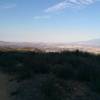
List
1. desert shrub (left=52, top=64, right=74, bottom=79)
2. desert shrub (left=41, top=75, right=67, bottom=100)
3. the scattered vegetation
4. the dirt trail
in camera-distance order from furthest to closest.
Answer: desert shrub (left=52, top=64, right=74, bottom=79), the dirt trail, the scattered vegetation, desert shrub (left=41, top=75, right=67, bottom=100)

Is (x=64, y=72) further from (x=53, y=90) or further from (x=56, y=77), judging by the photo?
(x=53, y=90)

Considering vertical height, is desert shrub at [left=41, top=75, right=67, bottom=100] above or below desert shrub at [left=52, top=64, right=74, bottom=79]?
below

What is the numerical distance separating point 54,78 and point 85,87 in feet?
5.22

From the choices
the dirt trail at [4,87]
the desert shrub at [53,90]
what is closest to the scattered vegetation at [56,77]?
the desert shrub at [53,90]

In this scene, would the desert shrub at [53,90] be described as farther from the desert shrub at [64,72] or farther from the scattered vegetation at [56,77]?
the desert shrub at [64,72]

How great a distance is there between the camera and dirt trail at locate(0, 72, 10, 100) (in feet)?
40.4

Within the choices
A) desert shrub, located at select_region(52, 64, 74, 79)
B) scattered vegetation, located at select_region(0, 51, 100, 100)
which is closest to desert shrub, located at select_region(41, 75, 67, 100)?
scattered vegetation, located at select_region(0, 51, 100, 100)

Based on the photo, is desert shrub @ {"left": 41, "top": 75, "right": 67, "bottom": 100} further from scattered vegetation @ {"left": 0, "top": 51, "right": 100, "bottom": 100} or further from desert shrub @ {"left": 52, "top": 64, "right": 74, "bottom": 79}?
desert shrub @ {"left": 52, "top": 64, "right": 74, "bottom": 79}

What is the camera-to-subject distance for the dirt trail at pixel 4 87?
12320 millimetres

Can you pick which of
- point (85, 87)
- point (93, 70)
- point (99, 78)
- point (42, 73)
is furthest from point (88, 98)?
point (42, 73)

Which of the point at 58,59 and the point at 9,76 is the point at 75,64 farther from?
the point at 9,76

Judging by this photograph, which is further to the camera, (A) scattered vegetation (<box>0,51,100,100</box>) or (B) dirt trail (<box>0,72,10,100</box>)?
(B) dirt trail (<box>0,72,10,100</box>)

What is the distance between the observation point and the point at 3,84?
14.6 m

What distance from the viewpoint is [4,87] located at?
1391 centimetres
